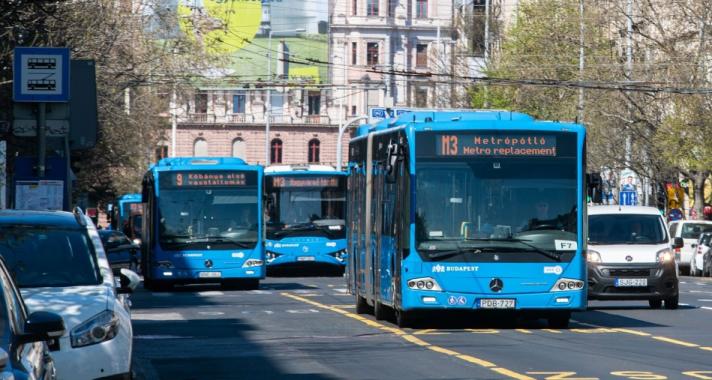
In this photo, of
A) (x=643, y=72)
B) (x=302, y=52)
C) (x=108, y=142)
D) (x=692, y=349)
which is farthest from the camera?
(x=302, y=52)

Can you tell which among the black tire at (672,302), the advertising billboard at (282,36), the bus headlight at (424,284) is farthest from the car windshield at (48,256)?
the advertising billboard at (282,36)

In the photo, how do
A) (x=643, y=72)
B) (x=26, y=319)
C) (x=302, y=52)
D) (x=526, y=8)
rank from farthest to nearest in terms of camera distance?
1. (x=302, y=52)
2. (x=526, y=8)
3. (x=643, y=72)
4. (x=26, y=319)

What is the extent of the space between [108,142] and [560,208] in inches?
1182

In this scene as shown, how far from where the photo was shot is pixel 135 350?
60.6 feet

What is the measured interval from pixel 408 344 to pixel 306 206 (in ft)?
89.7

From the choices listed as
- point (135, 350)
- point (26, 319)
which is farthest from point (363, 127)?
point (26, 319)

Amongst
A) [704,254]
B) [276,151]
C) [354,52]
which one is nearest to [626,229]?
[704,254]

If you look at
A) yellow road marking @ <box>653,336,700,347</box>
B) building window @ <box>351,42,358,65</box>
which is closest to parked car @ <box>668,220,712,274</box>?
yellow road marking @ <box>653,336,700,347</box>

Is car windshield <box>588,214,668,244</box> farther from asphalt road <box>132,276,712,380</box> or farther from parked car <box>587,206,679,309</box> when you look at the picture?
asphalt road <box>132,276,712,380</box>

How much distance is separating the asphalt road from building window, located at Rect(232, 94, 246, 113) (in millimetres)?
103828

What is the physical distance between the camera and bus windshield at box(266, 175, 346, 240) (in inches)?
1804

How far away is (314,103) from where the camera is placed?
13538 centimetres

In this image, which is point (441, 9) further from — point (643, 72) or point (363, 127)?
point (363, 127)

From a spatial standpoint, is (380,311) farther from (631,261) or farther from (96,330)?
(96,330)
